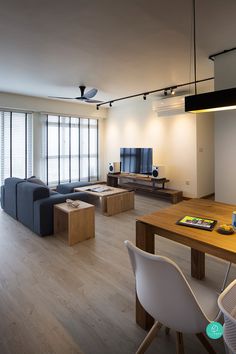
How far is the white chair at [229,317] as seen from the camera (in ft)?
2.75

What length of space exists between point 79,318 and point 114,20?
2922 millimetres

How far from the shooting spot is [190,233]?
5.04 feet

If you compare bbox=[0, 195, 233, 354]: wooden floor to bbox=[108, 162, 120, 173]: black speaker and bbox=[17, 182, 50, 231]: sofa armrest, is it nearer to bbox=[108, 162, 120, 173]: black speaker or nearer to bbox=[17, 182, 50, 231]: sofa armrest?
bbox=[17, 182, 50, 231]: sofa armrest

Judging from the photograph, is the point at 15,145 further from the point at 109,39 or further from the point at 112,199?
the point at 109,39

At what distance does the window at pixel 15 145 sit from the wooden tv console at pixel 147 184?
8.21 ft

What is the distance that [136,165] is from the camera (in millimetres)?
6824

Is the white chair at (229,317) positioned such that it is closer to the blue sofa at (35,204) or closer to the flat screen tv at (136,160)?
the blue sofa at (35,204)

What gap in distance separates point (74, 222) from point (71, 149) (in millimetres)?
4323

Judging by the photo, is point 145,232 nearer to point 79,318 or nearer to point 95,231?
point 79,318

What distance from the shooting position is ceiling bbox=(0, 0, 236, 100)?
2.30 meters

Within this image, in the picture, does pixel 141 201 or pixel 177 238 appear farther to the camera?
pixel 141 201

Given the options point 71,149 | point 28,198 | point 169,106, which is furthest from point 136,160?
point 28,198

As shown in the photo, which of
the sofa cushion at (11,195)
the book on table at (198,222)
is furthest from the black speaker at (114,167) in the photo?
the book on table at (198,222)

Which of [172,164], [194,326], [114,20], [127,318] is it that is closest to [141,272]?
[194,326]
